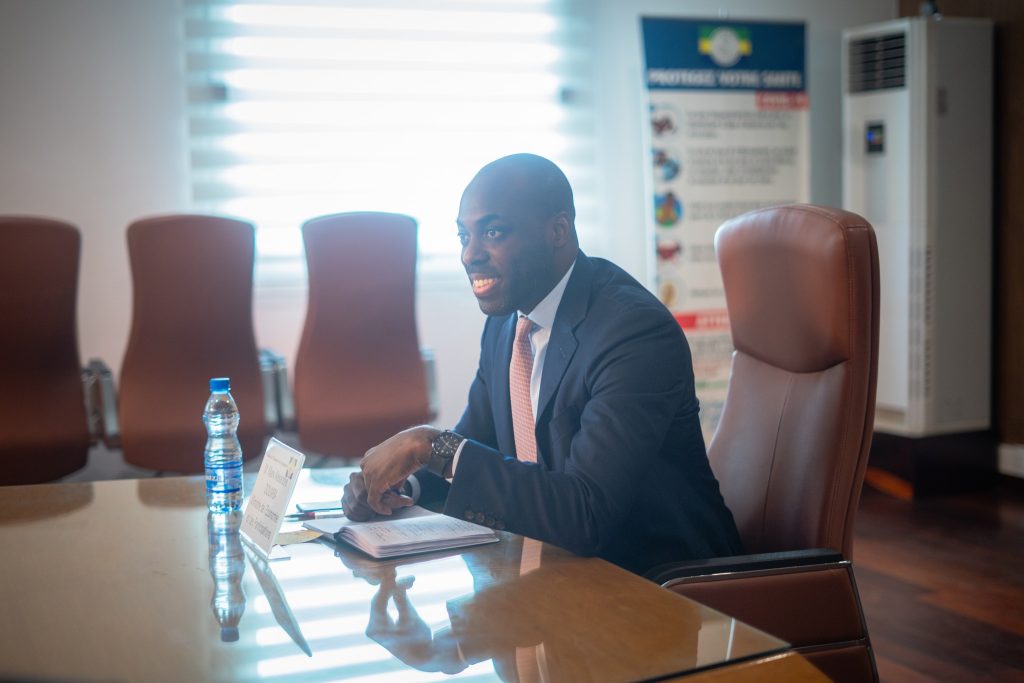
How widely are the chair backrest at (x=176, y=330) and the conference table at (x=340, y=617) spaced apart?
1897 mm

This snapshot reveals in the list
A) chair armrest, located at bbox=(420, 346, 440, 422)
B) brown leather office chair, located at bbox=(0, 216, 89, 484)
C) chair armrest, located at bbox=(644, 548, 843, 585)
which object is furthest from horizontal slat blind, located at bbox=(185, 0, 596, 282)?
chair armrest, located at bbox=(644, 548, 843, 585)

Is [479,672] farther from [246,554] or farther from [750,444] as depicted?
[750,444]

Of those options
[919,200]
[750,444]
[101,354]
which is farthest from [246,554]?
[919,200]

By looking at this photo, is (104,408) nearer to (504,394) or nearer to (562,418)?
(504,394)

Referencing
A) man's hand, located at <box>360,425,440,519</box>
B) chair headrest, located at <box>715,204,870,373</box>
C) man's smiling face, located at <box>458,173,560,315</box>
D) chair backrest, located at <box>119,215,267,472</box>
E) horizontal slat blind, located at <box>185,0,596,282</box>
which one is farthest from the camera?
horizontal slat blind, located at <box>185,0,596,282</box>

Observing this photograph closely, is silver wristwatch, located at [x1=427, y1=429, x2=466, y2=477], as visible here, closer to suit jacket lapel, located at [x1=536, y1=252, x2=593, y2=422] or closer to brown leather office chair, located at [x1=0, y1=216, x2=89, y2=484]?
suit jacket lapel, located at [x1=536, y1=252, x2=593, y2=422]

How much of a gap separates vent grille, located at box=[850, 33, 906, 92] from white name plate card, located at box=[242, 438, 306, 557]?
407 centimetres

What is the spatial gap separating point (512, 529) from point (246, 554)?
14.9 inches

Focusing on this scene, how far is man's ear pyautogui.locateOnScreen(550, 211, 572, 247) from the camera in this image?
1.86m

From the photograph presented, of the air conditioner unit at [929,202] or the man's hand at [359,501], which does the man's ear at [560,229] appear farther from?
the air conditioner unit at [929,202]

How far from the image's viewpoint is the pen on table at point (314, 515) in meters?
1.69

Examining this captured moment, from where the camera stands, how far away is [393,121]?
4.82m

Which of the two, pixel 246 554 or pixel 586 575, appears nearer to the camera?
pixel 586 575

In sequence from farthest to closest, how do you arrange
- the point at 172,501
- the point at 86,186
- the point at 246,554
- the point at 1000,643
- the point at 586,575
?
1. the point at 86,186
2. the point at 1000,643
3. the point at 172,501
4. the point at 246,554
5. the point at 586,575
